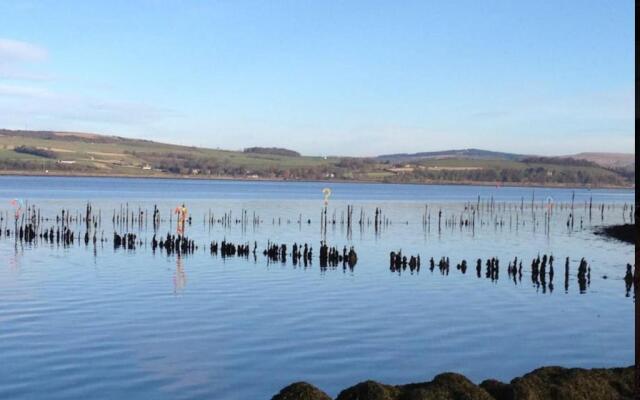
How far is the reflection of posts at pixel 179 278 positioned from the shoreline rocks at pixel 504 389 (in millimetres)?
27139

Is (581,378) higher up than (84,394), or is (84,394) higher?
(581,378)

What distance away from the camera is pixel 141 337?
2989 centimetres

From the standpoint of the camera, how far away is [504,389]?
16.3m

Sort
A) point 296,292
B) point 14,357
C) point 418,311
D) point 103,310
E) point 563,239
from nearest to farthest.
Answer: point 14,357 → point 103,310 → point 418,311 → point 296,292 → point 563,239

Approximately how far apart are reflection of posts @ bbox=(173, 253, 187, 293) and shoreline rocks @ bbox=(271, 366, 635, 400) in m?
27.1

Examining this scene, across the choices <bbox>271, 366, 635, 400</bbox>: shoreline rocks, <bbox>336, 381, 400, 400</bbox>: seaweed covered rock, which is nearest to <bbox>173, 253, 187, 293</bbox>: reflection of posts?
<bbox>271, 366, 635, 400</bbox>: shoreline rocks

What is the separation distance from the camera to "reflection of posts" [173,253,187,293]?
1703 inches

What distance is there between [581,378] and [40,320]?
868 inches

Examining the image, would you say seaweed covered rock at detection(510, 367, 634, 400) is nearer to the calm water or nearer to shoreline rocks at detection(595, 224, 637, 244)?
the calm water

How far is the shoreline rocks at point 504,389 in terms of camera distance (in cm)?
1523

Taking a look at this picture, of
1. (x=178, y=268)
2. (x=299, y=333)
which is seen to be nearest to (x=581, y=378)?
(x=299, y=333)

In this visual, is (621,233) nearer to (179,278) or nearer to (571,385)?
(179,278)

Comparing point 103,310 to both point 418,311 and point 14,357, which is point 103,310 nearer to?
point 14,357

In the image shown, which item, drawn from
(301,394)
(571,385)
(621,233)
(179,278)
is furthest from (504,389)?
(621,233)
